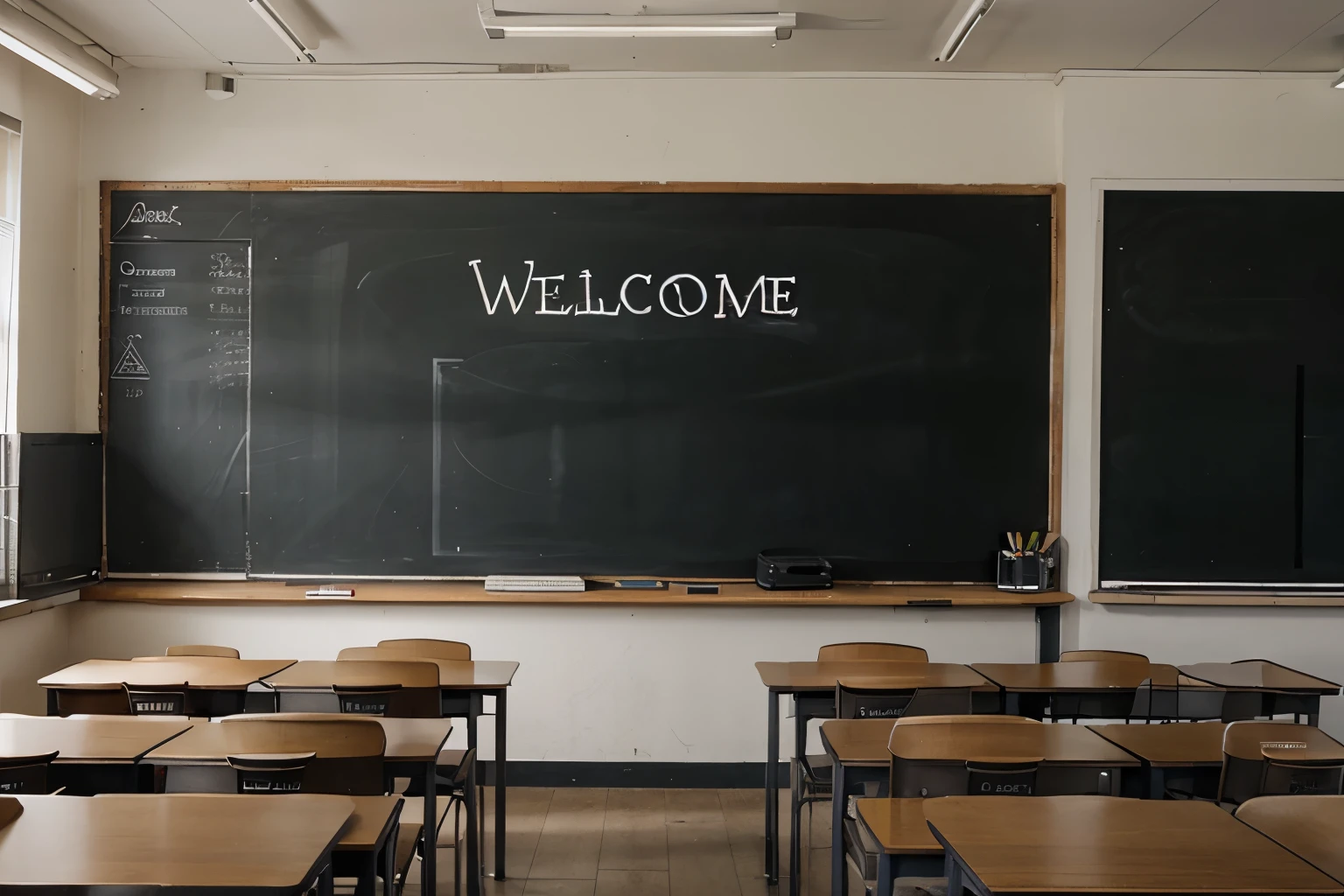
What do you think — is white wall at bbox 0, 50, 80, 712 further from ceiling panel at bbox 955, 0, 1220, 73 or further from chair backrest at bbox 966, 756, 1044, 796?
ceiling panel at bbox 955, 0, 1220, 73

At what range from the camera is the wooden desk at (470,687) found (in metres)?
3.05

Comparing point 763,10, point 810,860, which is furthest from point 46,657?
point 763,10

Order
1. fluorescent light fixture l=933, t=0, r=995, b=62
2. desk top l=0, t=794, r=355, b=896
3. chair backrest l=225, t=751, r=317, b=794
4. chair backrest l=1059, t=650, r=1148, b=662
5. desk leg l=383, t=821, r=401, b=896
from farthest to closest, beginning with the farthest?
chair backrest l=1059, t=650, r=1148, b=662
fluorescent light fixture l=933, t=0, r=995, b=62
chair backrest l=225, t=751, r=317, b=794
desk leg l=383, t=821, r=401, b=896
desk top l=0, t=794, r=355, b=896

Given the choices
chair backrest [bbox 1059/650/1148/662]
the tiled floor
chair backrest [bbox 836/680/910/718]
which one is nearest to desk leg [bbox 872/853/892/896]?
chair backrest [bbox 836/680/910/718]

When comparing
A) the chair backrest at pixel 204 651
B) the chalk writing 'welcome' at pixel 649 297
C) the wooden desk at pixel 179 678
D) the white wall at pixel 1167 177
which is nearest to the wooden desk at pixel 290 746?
the wooden desk at pixel 179 678

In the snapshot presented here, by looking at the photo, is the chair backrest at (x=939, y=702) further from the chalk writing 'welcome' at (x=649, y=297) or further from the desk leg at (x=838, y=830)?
the chalk writing 'welcome' at (x=649, y=297)

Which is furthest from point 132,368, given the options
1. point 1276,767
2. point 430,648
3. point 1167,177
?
point 1167,177

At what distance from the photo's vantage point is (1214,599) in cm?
420

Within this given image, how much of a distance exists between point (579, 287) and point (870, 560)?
6.13 ft

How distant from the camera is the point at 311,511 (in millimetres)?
4301

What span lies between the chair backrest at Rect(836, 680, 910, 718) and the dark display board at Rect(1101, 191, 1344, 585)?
72.1 inches

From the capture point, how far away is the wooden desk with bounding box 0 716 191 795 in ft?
7.61

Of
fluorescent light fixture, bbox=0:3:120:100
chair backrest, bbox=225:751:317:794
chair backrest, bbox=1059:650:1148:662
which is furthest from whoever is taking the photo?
chair backrest, bbox=1059:650:1148:662

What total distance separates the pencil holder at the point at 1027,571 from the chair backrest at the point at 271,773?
3.11 metres
